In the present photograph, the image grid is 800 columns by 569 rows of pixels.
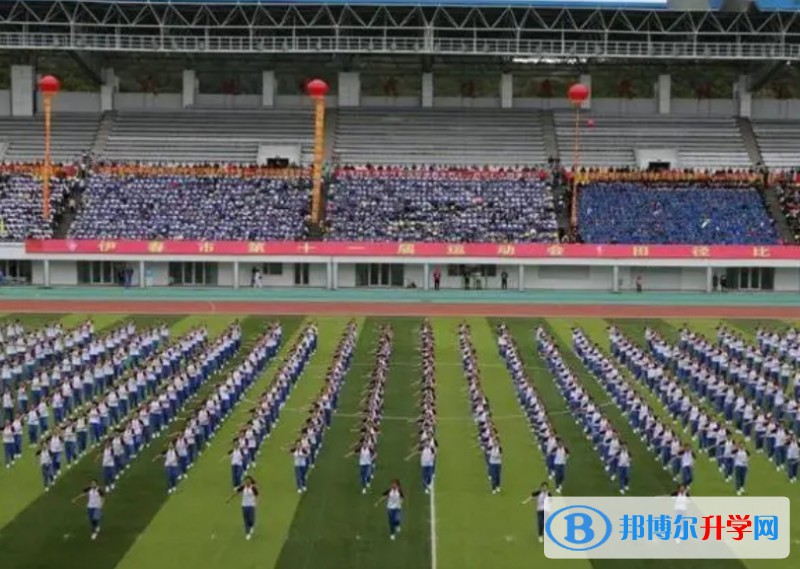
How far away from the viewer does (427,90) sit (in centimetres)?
7181

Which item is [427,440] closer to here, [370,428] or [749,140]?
[370,428]

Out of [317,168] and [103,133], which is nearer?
[317,168]

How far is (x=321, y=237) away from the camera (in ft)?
192

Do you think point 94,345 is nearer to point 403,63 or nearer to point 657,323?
point 657,323

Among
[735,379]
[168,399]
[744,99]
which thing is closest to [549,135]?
[744,99]

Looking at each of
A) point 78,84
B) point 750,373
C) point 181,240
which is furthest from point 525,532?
point 78,84

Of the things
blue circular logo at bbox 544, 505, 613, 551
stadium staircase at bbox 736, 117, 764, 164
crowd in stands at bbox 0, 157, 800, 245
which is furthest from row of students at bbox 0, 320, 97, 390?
stadium staircase at bbox 736, 117, 764, 164

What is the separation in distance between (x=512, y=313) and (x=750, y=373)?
18.6 m

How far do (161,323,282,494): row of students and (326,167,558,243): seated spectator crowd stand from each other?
23723 mm

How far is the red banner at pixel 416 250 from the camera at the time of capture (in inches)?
2222

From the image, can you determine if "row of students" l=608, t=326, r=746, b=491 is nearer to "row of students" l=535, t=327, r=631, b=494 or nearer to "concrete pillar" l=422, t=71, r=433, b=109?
"row of students" l=535, t=327, r=631, b=494

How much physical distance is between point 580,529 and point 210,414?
10.2m

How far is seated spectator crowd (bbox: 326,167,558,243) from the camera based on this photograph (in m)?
58.8

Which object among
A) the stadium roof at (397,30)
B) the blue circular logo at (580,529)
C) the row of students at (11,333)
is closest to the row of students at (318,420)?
the blue circular logo at (580,529)
